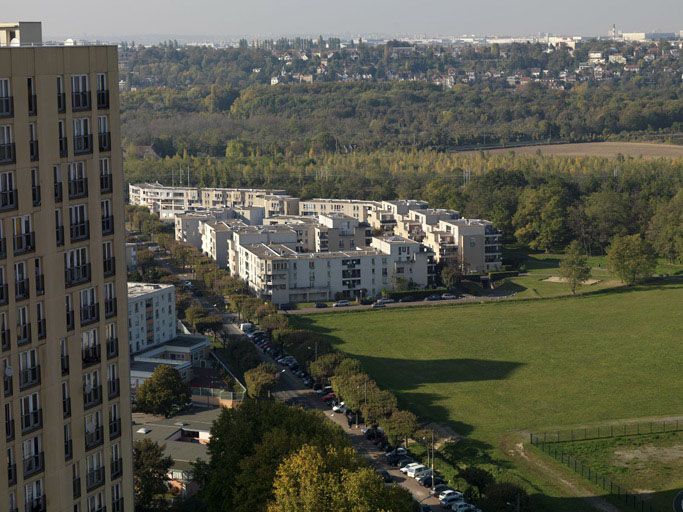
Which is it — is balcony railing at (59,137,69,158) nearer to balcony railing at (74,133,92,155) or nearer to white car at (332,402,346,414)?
balcony railing at (74,133,92,155)

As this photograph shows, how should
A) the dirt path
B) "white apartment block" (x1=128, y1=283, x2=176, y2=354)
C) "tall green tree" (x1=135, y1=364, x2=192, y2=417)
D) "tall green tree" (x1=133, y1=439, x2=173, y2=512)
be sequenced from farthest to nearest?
"white apartment block" (x1=128, y1=283, x2=176, y2=354)
"tall green tree" (x1=135, y1=364, x2=192, y2=417)
the dirt path
"tall green tree" (x1=133, y1=439, x2=173, y2=512)

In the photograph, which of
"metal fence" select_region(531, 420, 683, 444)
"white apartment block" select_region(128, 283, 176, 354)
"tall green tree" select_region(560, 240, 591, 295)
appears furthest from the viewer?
"tall green tree" select_region(560, 240, 591, 295)

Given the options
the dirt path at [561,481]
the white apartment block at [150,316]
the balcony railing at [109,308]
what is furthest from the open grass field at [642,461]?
the balcony railing at [109,308]

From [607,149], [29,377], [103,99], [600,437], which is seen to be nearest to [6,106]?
[103,99]

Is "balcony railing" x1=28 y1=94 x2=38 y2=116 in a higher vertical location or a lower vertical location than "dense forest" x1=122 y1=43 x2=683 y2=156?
higher

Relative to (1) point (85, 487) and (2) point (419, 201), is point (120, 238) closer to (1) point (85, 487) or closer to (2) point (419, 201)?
(1) point (85, 487)

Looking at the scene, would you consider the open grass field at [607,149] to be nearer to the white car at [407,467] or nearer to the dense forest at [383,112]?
the dense forest at [383,112]

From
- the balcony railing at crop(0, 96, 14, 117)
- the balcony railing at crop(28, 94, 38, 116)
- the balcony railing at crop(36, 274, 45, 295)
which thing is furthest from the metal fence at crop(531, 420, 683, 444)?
the balcony railing at crop(0, 96, 14, 117)
